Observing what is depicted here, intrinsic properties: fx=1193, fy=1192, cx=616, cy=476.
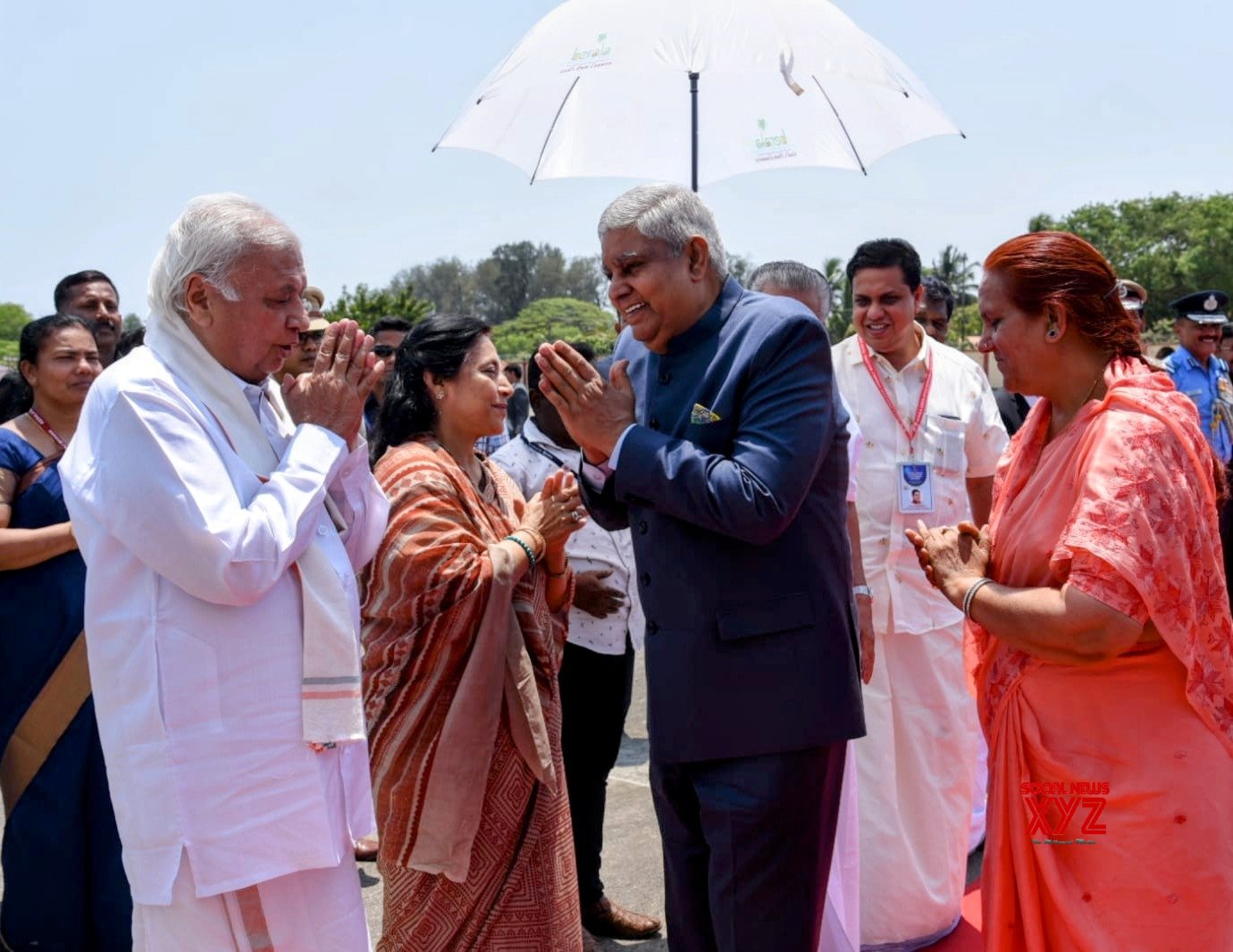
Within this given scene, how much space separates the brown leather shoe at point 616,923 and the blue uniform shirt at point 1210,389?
19.4 feet

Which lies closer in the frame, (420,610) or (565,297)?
(420,610)

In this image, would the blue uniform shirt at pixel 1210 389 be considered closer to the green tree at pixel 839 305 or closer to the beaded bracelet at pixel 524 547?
the beaded bracelet at pixel 524 547

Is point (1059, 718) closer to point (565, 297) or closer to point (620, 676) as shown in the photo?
point (620, 676)

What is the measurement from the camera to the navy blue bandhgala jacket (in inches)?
99.6

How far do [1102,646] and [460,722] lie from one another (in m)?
1.70

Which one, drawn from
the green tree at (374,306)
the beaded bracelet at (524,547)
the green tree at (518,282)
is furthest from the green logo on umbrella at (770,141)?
the green tree at (518,282)

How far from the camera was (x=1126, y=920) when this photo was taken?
8.25 feet

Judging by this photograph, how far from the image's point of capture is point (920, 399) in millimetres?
4254

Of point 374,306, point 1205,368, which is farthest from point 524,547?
point 374,306

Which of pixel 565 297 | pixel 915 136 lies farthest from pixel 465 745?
pixel 565 297

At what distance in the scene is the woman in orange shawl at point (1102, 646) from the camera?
2445 millimetres

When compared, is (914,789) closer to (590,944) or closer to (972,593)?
(590,944)

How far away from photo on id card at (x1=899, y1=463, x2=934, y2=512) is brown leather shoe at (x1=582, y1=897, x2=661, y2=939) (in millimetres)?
1680

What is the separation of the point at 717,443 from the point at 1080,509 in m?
0.77
